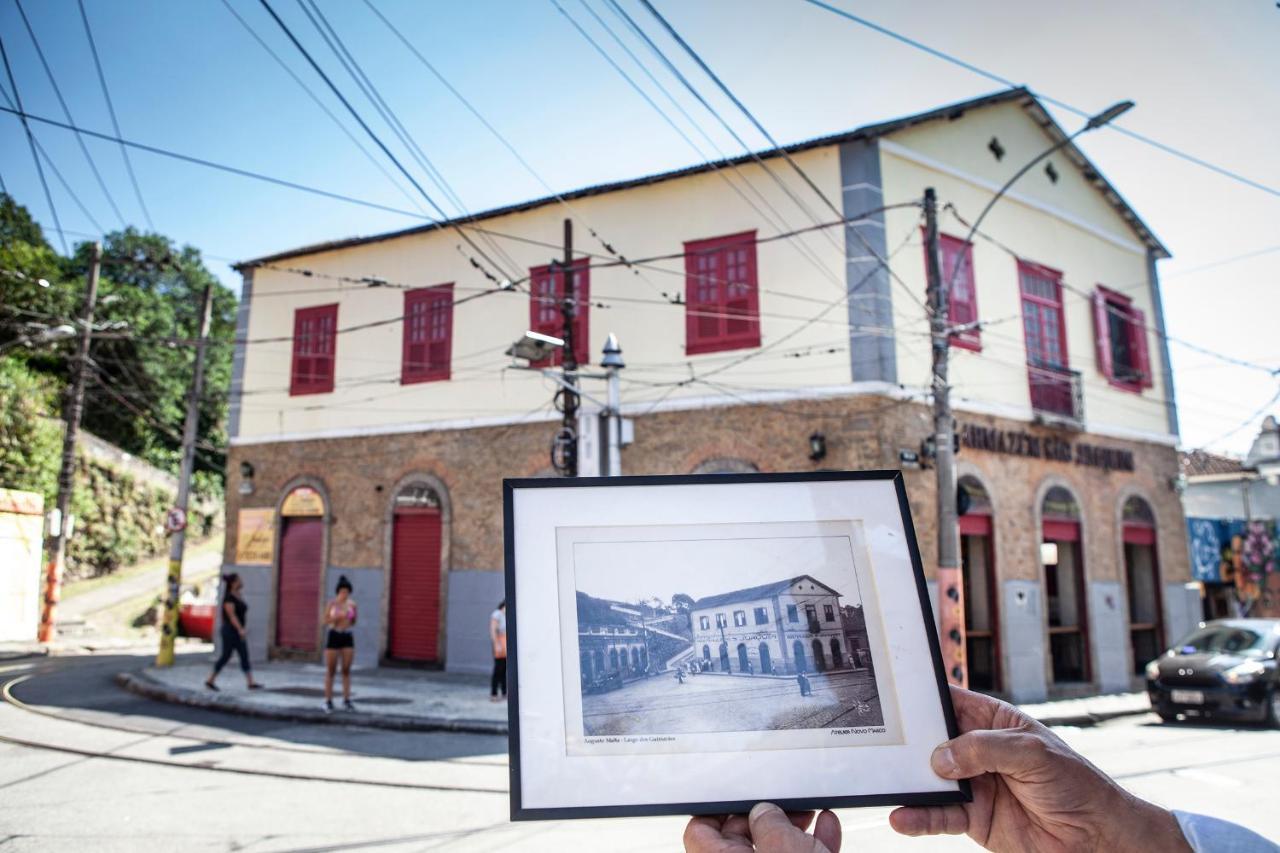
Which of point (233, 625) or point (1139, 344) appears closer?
point (233, 625)

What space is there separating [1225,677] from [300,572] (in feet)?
58.8

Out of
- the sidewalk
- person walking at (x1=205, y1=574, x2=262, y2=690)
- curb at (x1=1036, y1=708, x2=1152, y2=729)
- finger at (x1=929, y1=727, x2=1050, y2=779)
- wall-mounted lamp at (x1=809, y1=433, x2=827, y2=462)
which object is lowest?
curb at (x1=1036, y1=708, x2=1152, y2=729)

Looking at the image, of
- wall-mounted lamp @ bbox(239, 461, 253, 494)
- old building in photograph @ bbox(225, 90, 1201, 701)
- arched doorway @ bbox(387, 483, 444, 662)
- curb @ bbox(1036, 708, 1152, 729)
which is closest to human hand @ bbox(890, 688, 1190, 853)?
old building in photograph @ bbox(225, 90, 1201, 701)

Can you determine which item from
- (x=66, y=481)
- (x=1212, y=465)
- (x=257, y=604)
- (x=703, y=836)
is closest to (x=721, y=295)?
(x=257, y=604)

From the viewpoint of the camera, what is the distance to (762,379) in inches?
563

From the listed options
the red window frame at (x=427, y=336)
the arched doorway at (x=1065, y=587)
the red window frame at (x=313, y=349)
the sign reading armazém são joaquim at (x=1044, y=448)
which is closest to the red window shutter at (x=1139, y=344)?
the sign reading armazém são joaquim at (x=1044, y=448)

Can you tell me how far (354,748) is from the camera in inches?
384

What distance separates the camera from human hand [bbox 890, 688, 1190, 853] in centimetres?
158

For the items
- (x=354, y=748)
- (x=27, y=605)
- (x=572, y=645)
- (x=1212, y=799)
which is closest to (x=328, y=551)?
(x=27, y=605)

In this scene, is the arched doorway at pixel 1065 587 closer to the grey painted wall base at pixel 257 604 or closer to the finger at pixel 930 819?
the finger at pixel 930 819

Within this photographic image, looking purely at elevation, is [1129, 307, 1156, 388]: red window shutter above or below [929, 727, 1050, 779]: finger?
above

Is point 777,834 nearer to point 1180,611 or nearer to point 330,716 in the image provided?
point 330,716

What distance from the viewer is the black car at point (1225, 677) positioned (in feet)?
39.5

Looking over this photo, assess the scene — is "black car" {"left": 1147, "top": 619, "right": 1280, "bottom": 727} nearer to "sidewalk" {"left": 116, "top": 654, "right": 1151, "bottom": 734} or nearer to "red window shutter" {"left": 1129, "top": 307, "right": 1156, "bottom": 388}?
"sidewalk" {"left": 116, "top": 654, "right": 1151, "bottom": 734}
